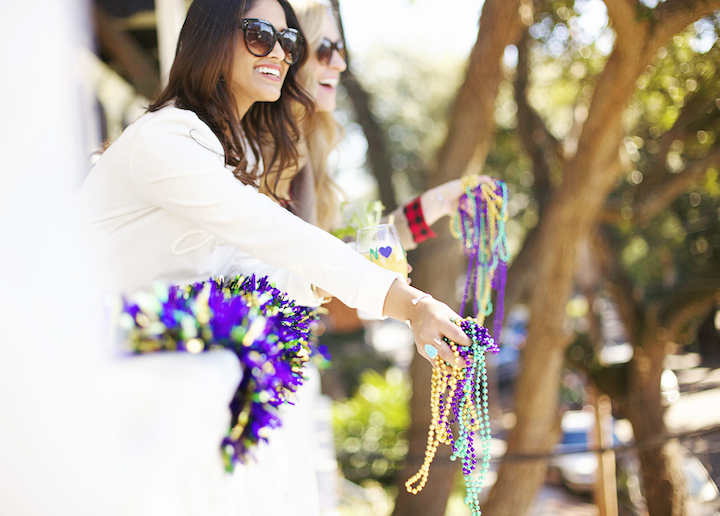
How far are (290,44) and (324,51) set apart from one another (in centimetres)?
50

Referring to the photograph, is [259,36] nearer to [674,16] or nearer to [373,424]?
[674,16]

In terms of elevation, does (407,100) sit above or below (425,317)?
above

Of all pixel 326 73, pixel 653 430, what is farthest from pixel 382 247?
pixel 653 430

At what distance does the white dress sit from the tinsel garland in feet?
0.17

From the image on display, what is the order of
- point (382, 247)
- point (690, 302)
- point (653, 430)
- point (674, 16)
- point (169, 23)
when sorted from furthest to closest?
point (690, 302) → point (653, 430) → point (169, 23) → point (674, 16) → point (382, 247)

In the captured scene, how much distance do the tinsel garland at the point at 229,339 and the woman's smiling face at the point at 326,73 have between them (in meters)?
1.18

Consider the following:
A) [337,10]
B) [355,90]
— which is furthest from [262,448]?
[355,90]

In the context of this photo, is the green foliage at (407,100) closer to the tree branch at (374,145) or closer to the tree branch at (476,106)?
the tree branch at (374,145)

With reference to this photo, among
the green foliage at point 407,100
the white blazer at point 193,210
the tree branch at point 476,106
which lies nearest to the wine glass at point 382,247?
the white blazer at point 193,210

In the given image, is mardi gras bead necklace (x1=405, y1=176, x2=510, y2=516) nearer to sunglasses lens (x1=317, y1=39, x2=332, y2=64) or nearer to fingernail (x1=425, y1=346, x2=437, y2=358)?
fingernail (x1=425, y1=346, x2=437, y2=358)

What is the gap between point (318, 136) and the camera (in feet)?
7.04

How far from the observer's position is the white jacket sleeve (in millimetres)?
1158

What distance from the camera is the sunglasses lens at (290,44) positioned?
1.54 m

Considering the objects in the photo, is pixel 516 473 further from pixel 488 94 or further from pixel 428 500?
pixel 488 94
